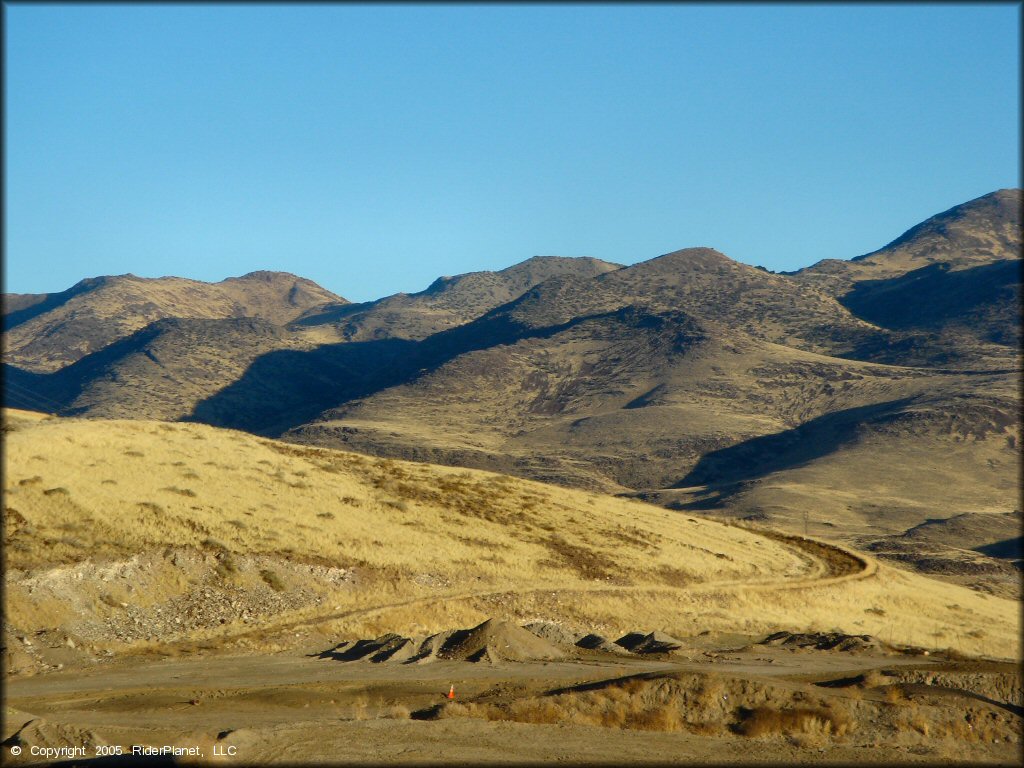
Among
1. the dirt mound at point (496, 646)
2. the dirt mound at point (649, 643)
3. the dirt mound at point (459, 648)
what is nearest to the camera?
the dirt mound at point (459, 648)

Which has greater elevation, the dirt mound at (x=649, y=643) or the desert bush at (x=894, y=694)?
the desert bush at (x=894, y=694)

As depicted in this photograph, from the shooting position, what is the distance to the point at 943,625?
2016 inches

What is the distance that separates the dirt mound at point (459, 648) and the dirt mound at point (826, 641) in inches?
432

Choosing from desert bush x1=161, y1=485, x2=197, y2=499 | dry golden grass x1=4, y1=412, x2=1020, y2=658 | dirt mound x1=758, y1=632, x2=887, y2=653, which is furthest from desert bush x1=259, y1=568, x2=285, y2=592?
dirt mound x1=758, y1=632, x2=887, y2=653

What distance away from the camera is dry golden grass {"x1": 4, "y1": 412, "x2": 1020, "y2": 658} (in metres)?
40.1

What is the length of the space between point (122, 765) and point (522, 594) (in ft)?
88.6

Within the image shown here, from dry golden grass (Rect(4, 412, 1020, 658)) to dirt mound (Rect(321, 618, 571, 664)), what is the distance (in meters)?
4.21

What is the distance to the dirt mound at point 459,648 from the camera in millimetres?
33031

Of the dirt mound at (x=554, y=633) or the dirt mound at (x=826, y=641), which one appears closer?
the dirt mound at (x=554, y=633)

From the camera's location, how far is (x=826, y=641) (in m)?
40.8

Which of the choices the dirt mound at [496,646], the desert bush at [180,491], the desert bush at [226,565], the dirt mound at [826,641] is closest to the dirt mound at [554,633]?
the dirt mound at [496,646]

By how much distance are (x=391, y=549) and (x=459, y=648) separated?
14.0 metres

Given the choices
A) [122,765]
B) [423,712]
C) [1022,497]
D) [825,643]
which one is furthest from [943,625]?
[1022,497]

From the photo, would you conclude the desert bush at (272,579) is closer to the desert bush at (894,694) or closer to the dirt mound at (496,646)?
the dirt mound at (496,646)
